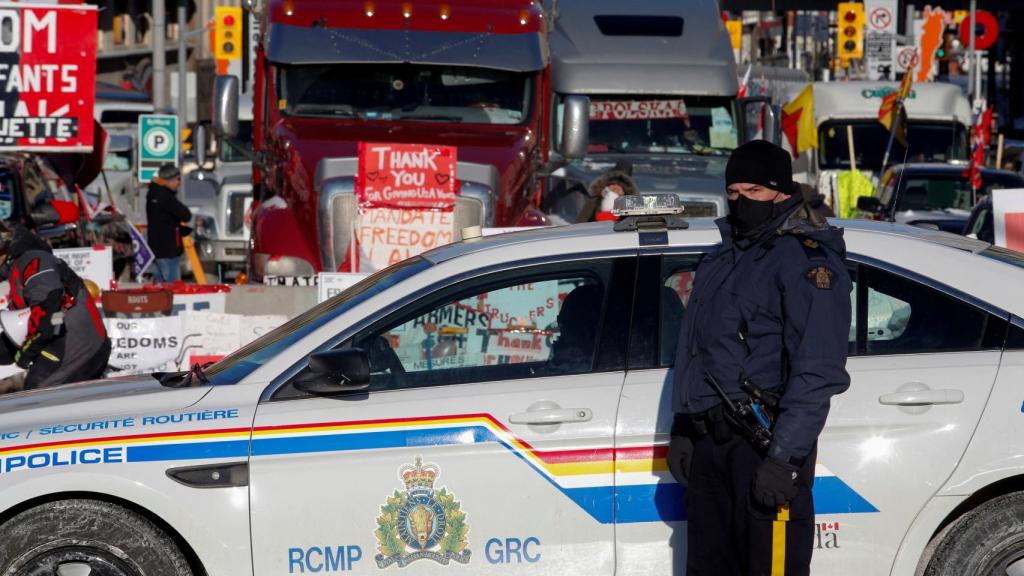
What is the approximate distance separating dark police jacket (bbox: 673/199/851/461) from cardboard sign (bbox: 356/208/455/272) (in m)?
6.81

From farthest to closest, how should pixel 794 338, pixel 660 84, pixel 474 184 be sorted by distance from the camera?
pixel 660 84 → pixel 474 184 → pixel 794 338

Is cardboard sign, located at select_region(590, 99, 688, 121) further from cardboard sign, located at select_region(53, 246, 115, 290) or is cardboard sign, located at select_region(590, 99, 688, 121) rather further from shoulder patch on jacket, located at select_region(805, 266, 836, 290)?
shoulder patch on jacket, located at select_region(805, 266, 836, 290)

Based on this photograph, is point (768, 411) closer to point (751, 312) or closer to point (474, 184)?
point (751, 312)

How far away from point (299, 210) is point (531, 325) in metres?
7.06

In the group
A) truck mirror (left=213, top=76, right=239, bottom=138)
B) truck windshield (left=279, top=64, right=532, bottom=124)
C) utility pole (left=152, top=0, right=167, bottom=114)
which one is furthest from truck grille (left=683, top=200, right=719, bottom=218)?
utility pole (left=152, top=0, right=167, bottom=114)

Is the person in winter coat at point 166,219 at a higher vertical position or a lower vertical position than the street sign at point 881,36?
lower

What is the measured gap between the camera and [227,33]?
38.9m

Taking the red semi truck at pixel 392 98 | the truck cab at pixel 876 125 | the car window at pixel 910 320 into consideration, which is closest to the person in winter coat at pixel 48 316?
the red semi truck at pixel 392 98

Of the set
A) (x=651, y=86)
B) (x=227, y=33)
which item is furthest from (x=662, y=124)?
(x=227, y=33)

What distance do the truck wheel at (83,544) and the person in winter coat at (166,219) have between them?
12351mm

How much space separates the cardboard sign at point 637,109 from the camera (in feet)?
50.9

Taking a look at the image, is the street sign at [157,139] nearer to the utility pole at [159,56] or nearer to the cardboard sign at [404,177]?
the utility pole at [159,56]

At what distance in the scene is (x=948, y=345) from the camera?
5.11 meters

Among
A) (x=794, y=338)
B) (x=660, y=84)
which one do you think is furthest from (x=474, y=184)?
(x=794, y=338)
